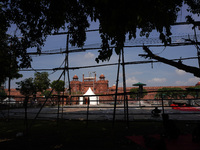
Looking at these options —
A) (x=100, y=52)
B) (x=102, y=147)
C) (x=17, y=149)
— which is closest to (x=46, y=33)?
(x=100, y=52)

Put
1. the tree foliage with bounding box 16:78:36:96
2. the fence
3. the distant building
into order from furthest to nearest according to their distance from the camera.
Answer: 1. the distant building
2. the tree foliage with bounding box 16:78:36:96
3. the fence

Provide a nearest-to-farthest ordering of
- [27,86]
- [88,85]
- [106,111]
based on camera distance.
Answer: [106,111], [27,86], [88,85]

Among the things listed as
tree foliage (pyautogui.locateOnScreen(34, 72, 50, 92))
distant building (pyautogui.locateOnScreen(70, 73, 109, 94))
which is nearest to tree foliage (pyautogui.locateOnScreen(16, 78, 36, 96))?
tree foliage (pyautogui.locateOnScreen(34, 72, 50, 92))

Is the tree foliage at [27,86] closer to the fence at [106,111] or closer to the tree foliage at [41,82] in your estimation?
the tree foliage at [41,82]

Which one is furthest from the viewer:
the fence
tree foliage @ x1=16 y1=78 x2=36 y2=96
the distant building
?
the distant building

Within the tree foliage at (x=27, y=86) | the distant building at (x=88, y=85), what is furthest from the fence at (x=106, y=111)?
the distant building at (x=88, y=85)

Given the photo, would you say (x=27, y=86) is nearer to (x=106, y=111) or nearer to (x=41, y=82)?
(x=41, y=82)

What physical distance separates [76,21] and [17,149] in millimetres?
4093

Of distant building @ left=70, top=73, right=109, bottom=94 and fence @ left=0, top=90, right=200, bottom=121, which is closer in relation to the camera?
fence @ left=0, top=90, right=200, bottom=121

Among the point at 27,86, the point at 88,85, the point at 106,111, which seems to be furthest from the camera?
the point at 88,85

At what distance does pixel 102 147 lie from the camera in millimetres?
3090

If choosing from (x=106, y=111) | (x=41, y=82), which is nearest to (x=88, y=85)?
(x=41, y=82)

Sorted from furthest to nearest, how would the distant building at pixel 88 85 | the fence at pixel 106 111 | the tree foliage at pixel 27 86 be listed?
the distant building at pixel 88 85 → the tree foliage at pixel 27 86 → the fence at pixel 106 111

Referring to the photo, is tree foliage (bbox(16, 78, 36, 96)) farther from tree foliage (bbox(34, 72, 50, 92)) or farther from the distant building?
the distant building
